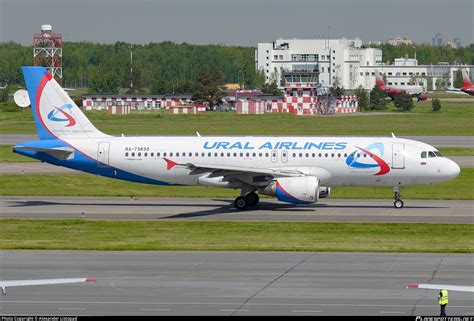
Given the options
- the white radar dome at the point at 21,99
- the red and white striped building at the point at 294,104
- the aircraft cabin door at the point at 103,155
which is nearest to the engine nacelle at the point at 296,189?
the aircraft cabin door at the point at 103,155

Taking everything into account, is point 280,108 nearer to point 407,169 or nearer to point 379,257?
point 407,169

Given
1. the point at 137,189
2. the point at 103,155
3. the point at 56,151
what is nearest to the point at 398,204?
Answer: the point at 103,155

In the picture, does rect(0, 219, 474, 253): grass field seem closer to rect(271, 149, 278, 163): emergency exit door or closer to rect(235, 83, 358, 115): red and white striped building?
rect(271, 149, 278, 163): emergency exit door

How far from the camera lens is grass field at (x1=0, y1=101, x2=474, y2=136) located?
360ft

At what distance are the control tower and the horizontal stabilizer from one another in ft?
377

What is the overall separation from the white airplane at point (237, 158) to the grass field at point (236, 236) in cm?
559

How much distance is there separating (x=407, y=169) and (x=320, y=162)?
4.52 meters

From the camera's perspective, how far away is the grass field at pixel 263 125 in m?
110

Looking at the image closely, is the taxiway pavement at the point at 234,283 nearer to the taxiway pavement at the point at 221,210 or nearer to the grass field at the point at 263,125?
the taxiway pavement at the point at 221,210

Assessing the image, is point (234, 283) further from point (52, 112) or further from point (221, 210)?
point (52, 112)

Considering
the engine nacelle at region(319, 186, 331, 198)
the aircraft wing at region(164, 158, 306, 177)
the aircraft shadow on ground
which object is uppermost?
the aircraft wing at region(164, 158, 306, 177)

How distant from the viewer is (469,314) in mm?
25438

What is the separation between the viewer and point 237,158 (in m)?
51.5

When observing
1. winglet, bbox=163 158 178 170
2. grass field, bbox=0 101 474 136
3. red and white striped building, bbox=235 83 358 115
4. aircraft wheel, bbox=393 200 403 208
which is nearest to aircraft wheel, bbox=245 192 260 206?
winglet, bbox=163 158 178 170
